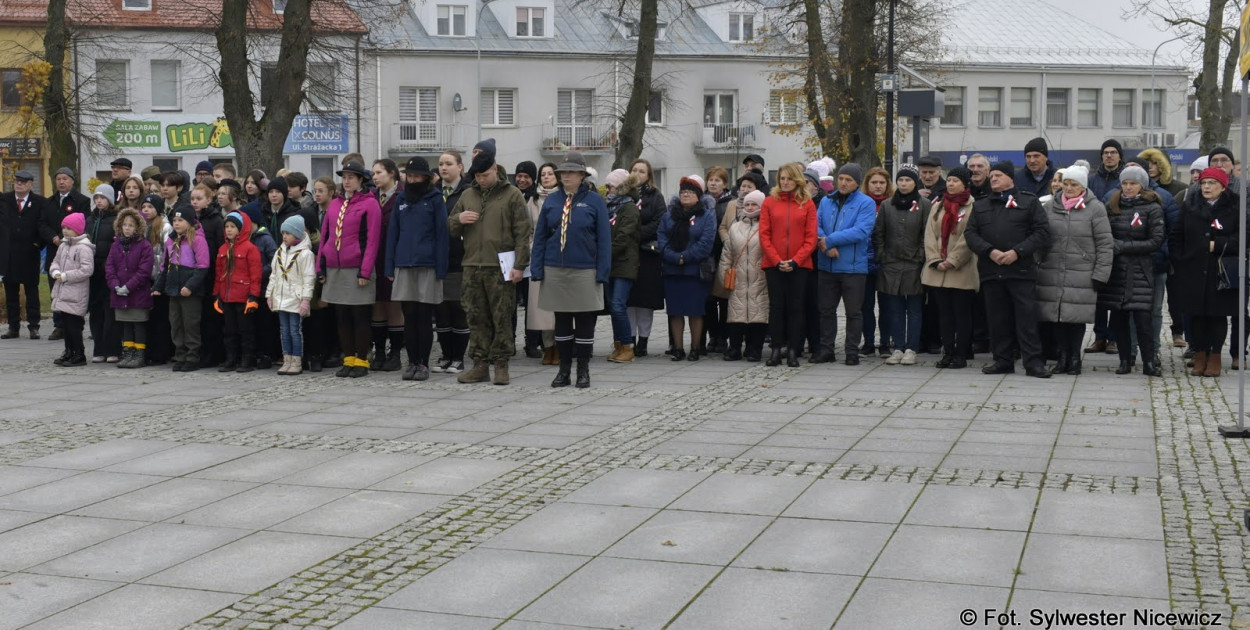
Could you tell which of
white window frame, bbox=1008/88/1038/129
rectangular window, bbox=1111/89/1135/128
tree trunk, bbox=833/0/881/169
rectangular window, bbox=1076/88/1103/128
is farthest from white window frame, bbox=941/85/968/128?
tree trunk, bbox=833/0/881/169

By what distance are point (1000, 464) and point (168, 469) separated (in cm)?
490

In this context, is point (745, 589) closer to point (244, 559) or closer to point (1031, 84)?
point (244, 559)

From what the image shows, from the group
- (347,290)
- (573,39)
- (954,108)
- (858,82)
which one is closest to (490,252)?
(347,290)

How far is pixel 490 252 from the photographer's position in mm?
12227

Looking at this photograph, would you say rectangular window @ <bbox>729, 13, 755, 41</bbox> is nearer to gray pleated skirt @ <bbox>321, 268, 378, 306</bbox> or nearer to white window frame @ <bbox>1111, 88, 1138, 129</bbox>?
white window frame @ <bbox>1111, 88, 1138, 129</bbox>

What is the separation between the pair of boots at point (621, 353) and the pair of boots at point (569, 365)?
2.00m

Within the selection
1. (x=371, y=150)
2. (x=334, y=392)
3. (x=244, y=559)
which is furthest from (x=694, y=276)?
(x=371, y=150)

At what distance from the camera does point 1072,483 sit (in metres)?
7.93

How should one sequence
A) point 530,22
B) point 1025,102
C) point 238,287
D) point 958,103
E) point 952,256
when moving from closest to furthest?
1. point 952,256
2. point 238,287
3. point 530,22
4. point 958,103
5. point 1025,102

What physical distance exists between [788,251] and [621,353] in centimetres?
199

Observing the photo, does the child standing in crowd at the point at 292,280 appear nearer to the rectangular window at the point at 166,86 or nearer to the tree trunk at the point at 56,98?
the tree trunk at the point at 56,98

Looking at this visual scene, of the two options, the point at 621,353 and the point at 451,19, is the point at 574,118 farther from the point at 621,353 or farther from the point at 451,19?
the point at 621,353

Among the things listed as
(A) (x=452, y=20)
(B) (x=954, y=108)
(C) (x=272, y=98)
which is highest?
(A) (x=452, y=20)

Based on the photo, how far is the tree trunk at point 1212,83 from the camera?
90.8 ft
